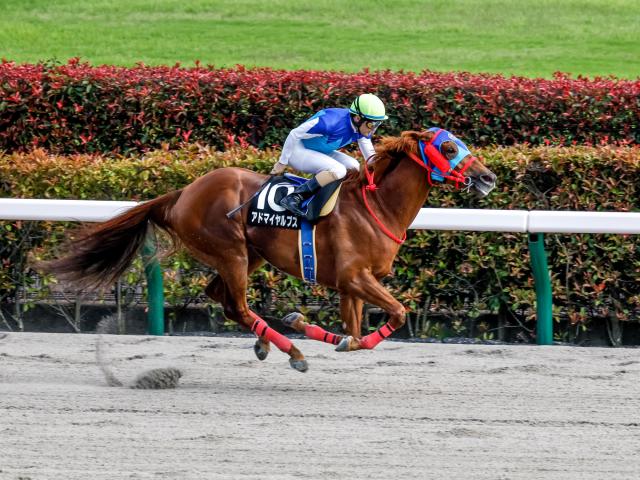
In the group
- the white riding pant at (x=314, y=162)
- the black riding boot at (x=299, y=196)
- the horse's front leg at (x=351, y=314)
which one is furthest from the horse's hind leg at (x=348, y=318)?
the white riding pant at (x=314, y=162)

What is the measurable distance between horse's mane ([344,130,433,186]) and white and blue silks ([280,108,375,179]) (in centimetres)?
10

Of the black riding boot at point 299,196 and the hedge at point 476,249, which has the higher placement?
the black riding boot at point 299,196

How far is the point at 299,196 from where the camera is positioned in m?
6.06

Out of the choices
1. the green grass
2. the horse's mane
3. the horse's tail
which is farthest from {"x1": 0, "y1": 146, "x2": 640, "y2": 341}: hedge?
the green grass

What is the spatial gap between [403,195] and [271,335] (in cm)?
98

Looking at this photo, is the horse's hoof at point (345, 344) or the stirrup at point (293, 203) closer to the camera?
the horse's hoof at point (345, 344)

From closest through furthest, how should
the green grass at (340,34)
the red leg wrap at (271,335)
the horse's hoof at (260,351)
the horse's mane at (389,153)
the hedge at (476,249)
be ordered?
the horse's mane at (389,153) < the red leg wrap at (271,335) < the horse's hoof at (260,351) < the hedge at (476,249) < the green grass at (340,34)

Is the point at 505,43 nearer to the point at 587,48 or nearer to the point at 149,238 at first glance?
the point at 587,48

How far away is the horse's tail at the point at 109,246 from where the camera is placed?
649 cm

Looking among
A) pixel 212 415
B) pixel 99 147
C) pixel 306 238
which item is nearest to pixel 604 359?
pixel 306 238

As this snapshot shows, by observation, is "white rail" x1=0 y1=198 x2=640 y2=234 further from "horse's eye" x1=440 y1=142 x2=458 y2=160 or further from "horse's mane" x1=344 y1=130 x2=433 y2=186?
"horse's eye" x1=440 y1=142 x2=458 y2=160

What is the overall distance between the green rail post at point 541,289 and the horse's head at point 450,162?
1.08 m

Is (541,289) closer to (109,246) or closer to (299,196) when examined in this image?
(299,196)

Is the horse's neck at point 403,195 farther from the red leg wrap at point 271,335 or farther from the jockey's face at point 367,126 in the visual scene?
Answer: the red leg wrap at point 271,335
